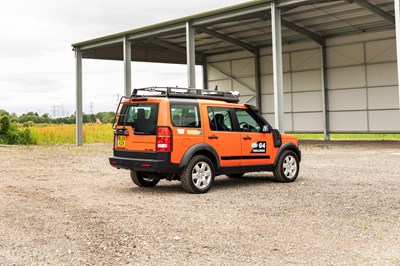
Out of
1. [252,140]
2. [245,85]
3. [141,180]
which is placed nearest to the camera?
[252,140]

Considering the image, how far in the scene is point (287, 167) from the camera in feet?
34.3

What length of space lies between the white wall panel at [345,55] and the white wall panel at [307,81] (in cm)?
106

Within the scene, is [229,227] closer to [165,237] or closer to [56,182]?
[165,237]

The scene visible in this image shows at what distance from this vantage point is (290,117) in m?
29.5

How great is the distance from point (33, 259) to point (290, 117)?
1020 inches

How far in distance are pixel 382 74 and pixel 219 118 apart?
1861 cm

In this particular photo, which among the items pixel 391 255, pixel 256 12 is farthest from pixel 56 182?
pixel 256 12

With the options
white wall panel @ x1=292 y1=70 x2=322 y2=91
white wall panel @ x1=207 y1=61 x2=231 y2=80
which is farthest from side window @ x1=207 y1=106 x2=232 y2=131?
white wall panel @ x1=207 y1=61 x2=231 y2=80

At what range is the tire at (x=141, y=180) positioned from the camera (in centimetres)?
987

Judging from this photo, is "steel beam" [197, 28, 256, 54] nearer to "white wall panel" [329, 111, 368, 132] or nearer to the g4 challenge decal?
"white wall panel" [329, 111, 368, 132]

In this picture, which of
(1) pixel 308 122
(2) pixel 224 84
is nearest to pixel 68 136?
(2) pixel 224 84

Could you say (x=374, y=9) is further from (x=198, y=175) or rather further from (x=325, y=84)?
(x=198, y=175)

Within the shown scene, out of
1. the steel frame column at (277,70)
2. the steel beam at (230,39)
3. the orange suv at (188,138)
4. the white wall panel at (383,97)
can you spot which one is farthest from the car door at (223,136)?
the white wall panel at (383,97)

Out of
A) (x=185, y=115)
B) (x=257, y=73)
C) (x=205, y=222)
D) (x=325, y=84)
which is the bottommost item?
(x=205, y=222)
